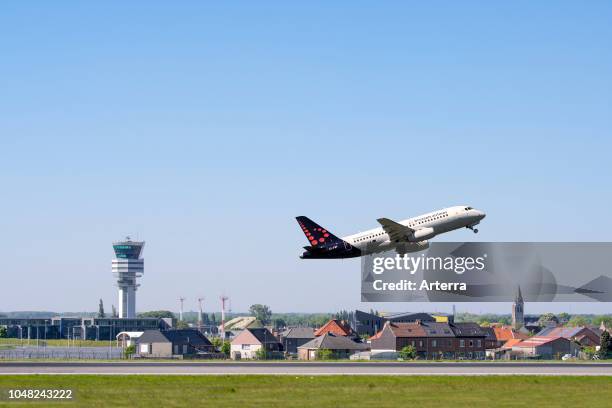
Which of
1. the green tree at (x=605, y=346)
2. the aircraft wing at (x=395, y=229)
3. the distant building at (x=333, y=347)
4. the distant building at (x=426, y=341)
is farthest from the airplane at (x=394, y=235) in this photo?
the distant building at (x=426, y=341)

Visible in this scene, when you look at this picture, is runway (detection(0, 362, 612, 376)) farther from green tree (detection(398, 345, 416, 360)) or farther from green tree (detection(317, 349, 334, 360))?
green tree (detection(317, 349, 334, 360))

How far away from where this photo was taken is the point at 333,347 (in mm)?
191000

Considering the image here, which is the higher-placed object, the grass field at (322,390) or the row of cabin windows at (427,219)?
the row of cabin windows at (427,219)

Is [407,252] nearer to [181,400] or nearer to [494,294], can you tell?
[494,294]

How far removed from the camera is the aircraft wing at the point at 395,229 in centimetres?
12222

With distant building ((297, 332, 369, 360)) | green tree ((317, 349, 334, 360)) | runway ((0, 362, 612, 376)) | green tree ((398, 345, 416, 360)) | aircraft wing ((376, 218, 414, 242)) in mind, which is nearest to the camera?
runway ((0, 362, 612, 376))

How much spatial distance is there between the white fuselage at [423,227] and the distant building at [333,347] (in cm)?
6472

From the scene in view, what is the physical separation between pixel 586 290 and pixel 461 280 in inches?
767

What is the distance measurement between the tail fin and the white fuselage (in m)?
2.14

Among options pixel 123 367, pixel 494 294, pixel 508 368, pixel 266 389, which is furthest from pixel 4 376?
pixel 494 294

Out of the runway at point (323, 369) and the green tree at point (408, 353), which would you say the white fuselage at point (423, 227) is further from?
the green tree at point (408, 353)

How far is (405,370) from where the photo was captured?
92250 mm

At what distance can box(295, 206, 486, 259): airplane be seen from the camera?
124 m

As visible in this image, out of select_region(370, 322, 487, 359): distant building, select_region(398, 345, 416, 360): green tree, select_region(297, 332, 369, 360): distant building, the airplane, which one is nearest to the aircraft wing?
the airplane
